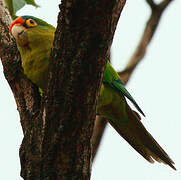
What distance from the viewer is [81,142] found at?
2004 mm

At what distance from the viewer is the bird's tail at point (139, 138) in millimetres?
3295

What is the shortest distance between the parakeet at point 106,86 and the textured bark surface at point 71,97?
1.83ft

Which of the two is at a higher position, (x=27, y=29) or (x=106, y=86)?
(x=27, y=29)

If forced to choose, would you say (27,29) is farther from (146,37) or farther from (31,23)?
(146,37)

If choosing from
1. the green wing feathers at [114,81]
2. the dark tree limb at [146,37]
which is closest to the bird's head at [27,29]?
the green wing feathers at [114,81]

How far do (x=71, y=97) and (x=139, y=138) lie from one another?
68.4 inches

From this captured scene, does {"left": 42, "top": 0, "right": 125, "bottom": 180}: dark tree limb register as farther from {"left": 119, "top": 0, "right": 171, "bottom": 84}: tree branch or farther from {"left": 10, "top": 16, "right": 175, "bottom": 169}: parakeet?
{"left": 119, "top": 0, "right": 171, "bottom": 84}: tree branch

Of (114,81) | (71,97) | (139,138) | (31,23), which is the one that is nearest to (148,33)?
(114,81)

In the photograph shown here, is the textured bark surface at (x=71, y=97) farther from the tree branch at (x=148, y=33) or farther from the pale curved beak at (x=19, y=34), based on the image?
the tree branch at (x=148, y=33)

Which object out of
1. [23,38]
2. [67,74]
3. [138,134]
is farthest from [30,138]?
[138,134]

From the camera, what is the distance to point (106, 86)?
337cm

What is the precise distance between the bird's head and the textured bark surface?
82 cm

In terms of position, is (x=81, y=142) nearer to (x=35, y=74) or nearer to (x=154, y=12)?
(x=35, y=74)

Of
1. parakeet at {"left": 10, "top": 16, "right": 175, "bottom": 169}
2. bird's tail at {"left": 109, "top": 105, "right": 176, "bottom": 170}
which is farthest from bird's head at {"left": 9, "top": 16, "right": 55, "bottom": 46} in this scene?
bird's tail at {"left": 109, "top": 105, "right": 176, "bottom": 170}
